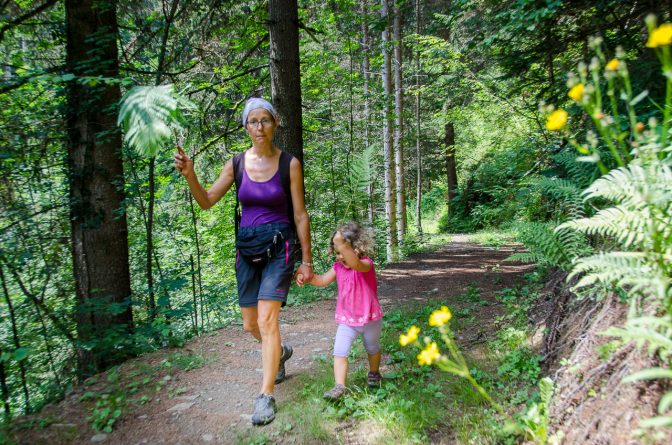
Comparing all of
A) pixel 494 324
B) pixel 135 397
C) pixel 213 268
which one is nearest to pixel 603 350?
pixel 494 324

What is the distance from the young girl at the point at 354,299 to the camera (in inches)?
123

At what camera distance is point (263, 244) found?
10.6 feet

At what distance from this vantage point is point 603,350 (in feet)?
6.68

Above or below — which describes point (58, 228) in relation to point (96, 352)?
above

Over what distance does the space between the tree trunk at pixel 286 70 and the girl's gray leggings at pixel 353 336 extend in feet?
11.7

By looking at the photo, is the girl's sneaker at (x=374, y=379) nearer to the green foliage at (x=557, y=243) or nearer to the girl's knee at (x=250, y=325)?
the girl's knee at (x=250, y=325)

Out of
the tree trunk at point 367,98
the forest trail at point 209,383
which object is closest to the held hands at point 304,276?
the forest trail at point 209,383

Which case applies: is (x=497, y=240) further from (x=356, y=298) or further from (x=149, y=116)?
(x=149, y=116)

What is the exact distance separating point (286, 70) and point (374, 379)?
4443 mm

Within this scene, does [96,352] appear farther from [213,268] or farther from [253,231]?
[213,268]

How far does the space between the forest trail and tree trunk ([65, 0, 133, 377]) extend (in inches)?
41.3

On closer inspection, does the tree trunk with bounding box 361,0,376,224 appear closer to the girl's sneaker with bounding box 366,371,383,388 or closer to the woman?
the woman

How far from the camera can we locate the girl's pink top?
317cm

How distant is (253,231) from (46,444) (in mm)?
2018
